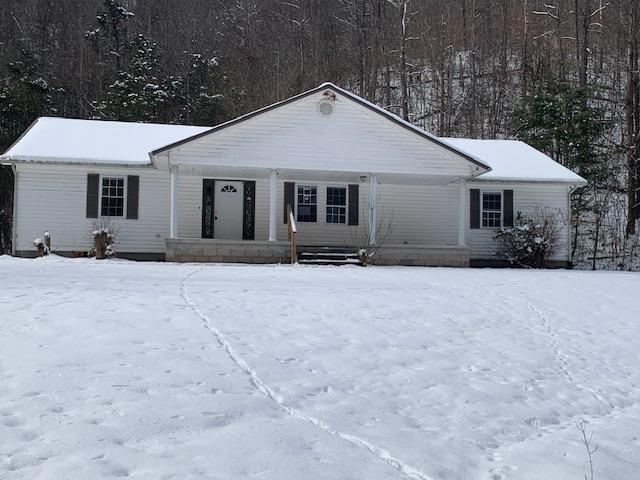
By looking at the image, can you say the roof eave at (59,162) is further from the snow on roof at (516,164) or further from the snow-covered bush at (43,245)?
the snow on roof at (516,164)

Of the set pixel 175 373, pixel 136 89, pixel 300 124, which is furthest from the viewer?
pixel 136 89

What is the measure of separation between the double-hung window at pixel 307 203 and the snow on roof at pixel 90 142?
402cm

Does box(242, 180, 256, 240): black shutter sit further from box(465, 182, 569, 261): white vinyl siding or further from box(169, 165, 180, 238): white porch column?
box(465, 182, 569, 261): white vinyl siding

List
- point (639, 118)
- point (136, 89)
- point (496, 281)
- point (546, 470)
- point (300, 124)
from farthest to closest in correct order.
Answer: point (136, 89)
point (639, 118)
point (300, 124)
point (496, 281)
point (546, 470)

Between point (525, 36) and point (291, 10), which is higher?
point (291, 10)

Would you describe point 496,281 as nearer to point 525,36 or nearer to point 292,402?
point 292,402

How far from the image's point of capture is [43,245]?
16250 millimetres

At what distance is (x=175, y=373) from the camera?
4734mm

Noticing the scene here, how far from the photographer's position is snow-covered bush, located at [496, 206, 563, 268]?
18188 millimetres

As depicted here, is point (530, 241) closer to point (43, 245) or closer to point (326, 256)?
point (326, 256)

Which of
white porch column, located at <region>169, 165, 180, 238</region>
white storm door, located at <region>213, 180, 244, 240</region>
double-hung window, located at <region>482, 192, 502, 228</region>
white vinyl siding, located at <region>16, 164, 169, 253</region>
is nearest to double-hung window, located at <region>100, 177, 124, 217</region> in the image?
white vinyl siding, located at <region>16, 164, 169, 253</region>

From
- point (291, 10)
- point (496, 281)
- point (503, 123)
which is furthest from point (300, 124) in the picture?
point (291, 10)

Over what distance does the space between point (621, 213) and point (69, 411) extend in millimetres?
28709

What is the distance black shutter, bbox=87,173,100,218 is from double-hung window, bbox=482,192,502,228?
42.2ft
